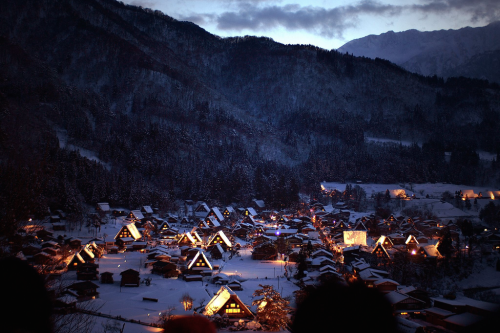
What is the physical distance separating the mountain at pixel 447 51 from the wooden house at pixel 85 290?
179m

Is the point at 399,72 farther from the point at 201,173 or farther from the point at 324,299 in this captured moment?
the point at 324,299

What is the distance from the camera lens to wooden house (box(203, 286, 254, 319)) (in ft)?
39.2

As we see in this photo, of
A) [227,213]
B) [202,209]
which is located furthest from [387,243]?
[202,209]

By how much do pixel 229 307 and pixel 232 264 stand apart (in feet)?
27.6

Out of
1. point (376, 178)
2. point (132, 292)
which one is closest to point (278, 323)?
point (132, 292)

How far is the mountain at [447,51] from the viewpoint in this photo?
15012cm

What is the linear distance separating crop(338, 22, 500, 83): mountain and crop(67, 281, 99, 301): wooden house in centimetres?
17909

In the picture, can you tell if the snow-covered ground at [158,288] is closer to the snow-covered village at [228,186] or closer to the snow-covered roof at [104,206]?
the snow-covered village at [228,186]

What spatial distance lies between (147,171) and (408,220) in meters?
34.8

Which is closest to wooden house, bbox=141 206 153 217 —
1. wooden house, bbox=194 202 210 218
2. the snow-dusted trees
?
wooden house, bbox=194 202 210 218

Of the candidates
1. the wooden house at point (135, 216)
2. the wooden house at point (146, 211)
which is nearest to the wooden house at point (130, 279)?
the wooden house at point (135, 216)

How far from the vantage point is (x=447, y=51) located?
173125mm

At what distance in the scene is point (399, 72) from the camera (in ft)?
370

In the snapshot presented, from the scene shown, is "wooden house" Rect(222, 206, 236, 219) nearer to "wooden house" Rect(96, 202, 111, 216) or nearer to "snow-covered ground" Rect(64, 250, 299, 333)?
"wooden house" Rect(96, 202, 111, 216)
